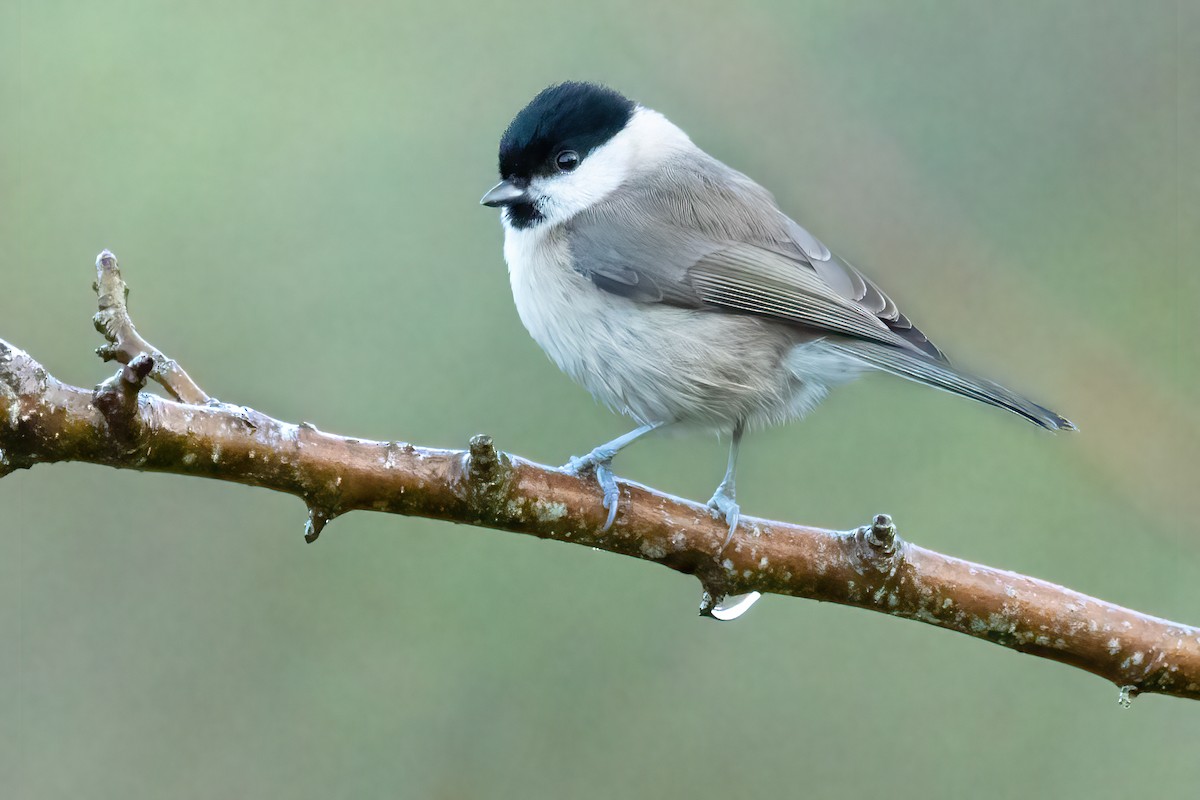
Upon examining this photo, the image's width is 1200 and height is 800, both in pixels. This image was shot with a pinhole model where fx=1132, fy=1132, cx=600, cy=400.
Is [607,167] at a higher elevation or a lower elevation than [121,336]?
higher

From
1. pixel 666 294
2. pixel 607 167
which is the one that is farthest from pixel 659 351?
pixel 607 167

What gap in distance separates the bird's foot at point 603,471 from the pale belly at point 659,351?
0.86 feet

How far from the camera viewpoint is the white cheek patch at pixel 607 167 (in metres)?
2.35

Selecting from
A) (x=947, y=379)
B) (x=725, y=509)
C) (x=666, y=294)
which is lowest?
(x=725, y=509)

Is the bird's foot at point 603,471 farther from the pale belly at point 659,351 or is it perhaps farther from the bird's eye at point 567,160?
the bird's eye at point 567,160

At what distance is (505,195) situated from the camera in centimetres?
227

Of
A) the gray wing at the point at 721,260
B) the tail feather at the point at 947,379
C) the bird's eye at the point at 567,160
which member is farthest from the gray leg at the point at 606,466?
the bird's eye at the point at 567,160

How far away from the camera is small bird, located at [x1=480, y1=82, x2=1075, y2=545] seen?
2176 millimetres

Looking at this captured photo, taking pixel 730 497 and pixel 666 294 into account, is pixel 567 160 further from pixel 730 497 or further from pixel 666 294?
pixel 730 497

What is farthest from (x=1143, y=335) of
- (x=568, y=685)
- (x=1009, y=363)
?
(x=568, y=685)

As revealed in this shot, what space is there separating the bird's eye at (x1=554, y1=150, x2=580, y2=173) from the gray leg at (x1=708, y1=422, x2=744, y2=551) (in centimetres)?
64

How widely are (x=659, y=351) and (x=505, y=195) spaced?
1.48ft

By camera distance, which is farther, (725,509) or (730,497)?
(730,497)

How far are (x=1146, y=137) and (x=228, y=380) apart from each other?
2.40 m
